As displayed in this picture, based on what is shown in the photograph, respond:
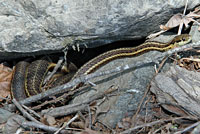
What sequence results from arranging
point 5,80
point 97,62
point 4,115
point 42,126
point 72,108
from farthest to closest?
1. point 5,80
2. point 97,62
3. point 4,115
4. point 72,108
5. point 42,126

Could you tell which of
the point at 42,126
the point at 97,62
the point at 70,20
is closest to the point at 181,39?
the point at 97,62

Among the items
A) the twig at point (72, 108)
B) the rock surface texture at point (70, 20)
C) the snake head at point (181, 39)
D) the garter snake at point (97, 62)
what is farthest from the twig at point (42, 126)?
the snake head at point (181, 39)

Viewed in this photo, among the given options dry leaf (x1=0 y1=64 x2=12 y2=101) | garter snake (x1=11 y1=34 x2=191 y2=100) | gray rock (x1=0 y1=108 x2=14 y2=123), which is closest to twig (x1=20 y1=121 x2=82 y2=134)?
gray rock (x1=0 y1=108 x2=14 y2=123)

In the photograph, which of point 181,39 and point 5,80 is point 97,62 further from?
point 5,80

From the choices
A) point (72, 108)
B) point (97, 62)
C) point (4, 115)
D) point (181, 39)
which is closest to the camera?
point (72, 108)

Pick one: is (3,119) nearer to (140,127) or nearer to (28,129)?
(28,129)

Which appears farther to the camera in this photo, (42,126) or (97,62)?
(97,62)

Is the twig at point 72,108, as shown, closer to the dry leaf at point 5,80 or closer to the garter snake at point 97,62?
the garter snake at point 97,62
